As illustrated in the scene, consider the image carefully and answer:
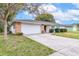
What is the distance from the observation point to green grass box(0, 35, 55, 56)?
13.3 feet

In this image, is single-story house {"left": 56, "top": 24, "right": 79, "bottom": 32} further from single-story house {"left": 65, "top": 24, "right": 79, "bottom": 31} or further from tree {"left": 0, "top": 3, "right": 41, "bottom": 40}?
tree {"left": 0, "top": 3, "right": 41, "bottom": 40}

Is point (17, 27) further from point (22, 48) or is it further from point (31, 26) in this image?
point (22, 48)

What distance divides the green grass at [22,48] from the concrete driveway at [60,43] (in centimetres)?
7

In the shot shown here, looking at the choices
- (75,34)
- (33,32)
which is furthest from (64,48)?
(33,32)

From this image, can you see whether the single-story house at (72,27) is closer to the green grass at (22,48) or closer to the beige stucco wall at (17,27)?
the green grass at (22,48)

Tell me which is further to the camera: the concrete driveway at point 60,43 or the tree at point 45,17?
the tree at point 45,17

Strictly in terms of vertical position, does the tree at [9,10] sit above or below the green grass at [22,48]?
above

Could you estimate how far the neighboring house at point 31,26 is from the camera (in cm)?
410

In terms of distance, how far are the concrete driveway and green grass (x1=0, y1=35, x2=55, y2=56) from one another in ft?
0.22

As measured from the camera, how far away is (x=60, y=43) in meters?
4.08

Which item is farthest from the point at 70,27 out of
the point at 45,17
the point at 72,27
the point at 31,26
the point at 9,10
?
the point at 9,10

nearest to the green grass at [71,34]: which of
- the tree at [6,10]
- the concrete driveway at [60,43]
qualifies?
the concrete driveway at [60,43]

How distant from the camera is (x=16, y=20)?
409 centimetres

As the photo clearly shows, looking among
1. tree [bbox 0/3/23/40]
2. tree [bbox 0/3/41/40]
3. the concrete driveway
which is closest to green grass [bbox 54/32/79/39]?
the concrete driveway
